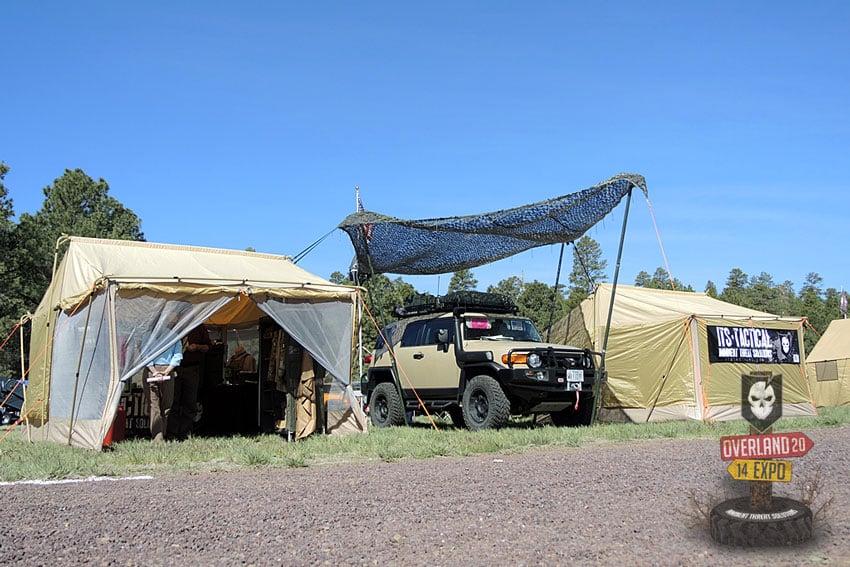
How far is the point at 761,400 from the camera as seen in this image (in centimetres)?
442

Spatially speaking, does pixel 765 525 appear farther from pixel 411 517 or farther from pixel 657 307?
pixel 657 307

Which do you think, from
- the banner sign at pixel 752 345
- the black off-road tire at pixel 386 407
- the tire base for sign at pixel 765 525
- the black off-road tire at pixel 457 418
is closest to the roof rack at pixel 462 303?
the black off-road tire at pixel 386 407

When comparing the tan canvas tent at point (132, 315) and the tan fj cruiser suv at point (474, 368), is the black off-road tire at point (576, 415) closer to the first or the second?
the tan fj cruiser suv at point (474, 368)

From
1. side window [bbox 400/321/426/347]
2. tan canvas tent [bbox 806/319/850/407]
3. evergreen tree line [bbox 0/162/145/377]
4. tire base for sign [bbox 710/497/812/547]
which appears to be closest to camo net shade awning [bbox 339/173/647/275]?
side window [bbox 400/321/426/347]

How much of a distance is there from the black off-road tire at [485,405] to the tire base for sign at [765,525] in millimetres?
6784

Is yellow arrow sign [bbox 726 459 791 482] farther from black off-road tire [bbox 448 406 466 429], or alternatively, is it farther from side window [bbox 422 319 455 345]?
black off-road tire [bbox 448 406 466 429]

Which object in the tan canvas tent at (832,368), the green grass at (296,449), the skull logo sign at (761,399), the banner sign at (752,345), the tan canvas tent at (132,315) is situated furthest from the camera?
the tan canvas tent at (832,368)

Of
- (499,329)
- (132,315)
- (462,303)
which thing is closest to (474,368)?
(499,329)

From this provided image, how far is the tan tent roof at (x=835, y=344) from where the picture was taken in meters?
22.8

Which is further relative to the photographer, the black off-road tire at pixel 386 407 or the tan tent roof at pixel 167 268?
the black off-road tire at pixel 386 407

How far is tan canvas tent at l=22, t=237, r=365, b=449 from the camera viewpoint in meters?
9.94

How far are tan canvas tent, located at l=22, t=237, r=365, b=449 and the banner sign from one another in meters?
6.61

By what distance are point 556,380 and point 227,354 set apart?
21.5 ft

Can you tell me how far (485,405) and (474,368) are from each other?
0.61 meters
